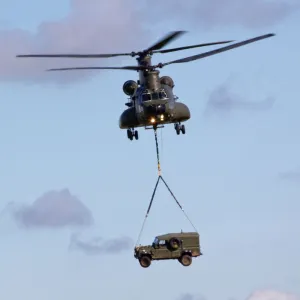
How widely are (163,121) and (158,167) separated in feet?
22.7

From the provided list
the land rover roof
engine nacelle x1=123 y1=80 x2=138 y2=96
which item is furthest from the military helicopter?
the land rover roof

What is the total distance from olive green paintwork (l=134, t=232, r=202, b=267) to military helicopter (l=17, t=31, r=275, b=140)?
7271 mm

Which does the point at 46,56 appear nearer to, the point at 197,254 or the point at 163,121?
the point at 163,121

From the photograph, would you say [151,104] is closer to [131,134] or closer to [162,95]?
[162,95]

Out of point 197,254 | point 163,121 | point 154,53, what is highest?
point 154,53

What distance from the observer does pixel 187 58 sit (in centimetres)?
6525

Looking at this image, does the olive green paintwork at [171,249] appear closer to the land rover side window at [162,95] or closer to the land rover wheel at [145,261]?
the land rover wheel at [145,261]

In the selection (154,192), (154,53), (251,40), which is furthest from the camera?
(154,53)

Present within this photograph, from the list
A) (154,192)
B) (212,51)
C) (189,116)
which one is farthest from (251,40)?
(154,192)

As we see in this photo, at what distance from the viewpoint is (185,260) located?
64.8 meters

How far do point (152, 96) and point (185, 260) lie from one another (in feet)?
35.1

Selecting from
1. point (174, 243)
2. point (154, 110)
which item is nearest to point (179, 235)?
point (174, 243)

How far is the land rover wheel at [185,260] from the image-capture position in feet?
212

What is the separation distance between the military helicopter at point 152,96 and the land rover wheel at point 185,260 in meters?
8.52
